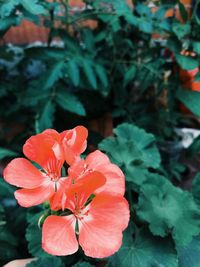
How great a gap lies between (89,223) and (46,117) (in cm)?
65

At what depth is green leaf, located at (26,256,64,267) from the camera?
72 centimetres

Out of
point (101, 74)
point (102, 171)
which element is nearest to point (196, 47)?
point (101, 74)

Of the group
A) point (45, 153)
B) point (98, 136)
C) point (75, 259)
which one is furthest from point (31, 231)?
point (98, 136)

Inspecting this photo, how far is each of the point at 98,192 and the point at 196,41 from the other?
2.32ft

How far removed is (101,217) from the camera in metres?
0.56

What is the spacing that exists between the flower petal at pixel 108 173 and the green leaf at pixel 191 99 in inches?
22.9

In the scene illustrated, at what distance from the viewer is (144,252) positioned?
29.0 inches

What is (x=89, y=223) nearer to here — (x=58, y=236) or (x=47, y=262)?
(x=58, y=236)

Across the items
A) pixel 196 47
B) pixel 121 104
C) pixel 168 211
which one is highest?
pixel 196 47

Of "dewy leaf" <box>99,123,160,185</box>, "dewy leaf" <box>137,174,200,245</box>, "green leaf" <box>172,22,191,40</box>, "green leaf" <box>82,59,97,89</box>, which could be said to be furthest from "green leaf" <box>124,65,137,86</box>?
"dewy leaf" <box>137,174,200,245</box>

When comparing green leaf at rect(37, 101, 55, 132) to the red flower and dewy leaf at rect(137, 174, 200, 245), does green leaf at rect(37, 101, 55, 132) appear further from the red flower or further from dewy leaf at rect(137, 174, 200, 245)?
the red flower

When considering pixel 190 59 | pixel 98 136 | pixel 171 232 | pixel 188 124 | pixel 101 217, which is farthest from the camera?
pixel 188 124

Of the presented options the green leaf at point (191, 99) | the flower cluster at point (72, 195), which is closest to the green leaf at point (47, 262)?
the flower cluster at point (72, 195)

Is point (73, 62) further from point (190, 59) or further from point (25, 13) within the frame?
point (190, 59)
